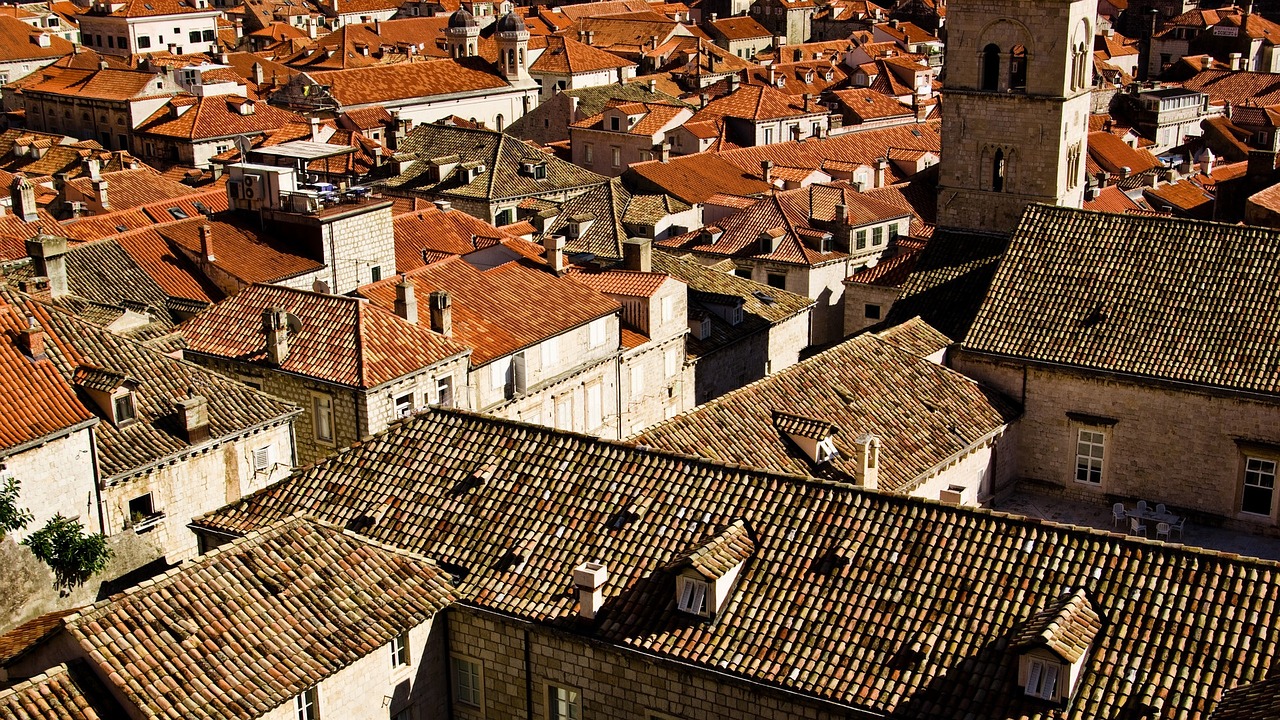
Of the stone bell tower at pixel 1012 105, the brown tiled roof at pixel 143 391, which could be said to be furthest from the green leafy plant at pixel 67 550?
the stone bell tower at pixel 1012 105

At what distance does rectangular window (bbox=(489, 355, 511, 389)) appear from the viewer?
150ft

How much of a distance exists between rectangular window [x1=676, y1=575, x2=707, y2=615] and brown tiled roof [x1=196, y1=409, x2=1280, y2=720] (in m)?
0.27

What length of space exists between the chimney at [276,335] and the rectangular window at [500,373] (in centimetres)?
616

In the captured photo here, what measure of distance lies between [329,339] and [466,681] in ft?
56.3

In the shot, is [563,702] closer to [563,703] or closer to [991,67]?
[563,703]

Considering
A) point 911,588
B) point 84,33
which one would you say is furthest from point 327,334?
point 84,33

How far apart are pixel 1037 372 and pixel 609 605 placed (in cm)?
1960

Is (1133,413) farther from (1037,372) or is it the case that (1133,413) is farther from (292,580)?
(292,580)

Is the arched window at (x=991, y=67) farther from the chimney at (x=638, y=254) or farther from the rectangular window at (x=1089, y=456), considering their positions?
the rectangular window at (x=1089, y=456)

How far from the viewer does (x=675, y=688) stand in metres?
25.9

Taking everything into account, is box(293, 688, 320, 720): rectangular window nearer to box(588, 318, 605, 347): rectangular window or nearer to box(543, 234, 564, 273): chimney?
box(588, 318, 605, 347): rectangular window

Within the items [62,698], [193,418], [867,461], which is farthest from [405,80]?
[62,698]

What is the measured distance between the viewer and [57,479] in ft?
110

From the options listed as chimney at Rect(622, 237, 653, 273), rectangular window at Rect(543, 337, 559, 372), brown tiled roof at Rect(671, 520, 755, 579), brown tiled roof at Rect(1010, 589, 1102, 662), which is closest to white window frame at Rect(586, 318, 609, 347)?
rectangular window at Rect(543, 337, 559, 372)
